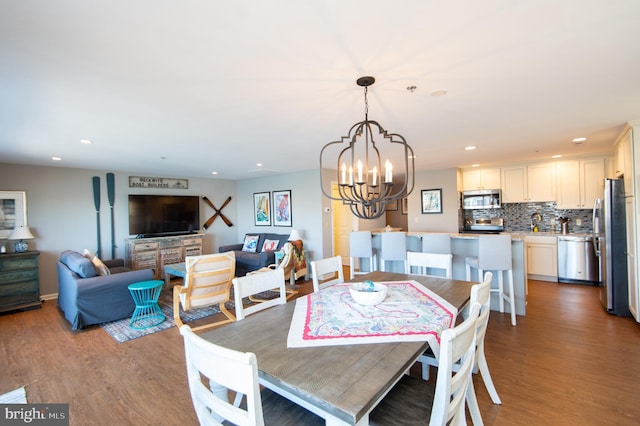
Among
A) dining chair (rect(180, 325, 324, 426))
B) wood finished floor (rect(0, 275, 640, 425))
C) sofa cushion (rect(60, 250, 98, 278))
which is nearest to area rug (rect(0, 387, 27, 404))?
wood finished floor (rect(0, 275, 640, 425))

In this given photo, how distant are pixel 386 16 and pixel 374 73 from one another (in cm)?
57

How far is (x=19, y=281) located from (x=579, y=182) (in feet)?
31.7

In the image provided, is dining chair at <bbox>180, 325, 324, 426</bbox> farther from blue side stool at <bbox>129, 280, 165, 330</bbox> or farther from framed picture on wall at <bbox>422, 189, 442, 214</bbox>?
framed picture on wall at <bbox>422, 189, 442, 214</bbox>

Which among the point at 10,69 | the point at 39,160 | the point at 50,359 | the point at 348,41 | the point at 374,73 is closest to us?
the point at 348,41

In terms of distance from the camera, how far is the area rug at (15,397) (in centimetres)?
228

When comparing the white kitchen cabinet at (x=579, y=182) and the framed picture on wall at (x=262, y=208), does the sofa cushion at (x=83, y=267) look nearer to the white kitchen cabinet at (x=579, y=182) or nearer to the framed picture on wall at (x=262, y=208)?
the framed picture on wall at (x=262, y=208)

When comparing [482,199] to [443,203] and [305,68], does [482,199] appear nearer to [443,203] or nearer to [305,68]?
[443,203]

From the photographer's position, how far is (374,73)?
1.95m

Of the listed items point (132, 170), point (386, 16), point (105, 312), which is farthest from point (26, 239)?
point (386, 16)

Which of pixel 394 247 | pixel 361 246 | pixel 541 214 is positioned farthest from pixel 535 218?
pixel 361 246

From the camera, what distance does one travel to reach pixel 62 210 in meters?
5.36

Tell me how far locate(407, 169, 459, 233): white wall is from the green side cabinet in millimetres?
7286

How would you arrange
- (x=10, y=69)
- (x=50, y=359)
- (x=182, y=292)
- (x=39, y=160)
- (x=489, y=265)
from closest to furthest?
1. (x=10, y=69)
2. (x=50, y=359)
3. (x=182, y=292)
4. (x=489, y=265)
5. (x=39, y=160)

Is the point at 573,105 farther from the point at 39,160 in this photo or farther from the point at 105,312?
the point at 39,160
